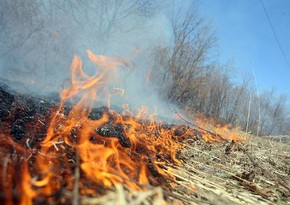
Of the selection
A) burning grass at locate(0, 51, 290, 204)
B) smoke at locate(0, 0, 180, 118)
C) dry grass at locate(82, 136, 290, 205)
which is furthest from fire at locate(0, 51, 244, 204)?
smoke at locate(0, 0, 180, 118)

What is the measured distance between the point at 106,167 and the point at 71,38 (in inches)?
554

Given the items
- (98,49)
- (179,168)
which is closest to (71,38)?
(98,49)

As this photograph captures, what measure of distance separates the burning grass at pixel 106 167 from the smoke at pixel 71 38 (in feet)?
28.5

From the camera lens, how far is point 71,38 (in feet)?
49.4

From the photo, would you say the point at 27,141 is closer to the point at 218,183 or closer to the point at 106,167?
the point at 106,167

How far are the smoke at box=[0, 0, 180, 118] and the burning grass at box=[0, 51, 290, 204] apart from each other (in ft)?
28.5

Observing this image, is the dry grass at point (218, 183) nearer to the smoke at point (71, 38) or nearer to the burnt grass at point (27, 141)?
the burnt grass at point (27, 141)

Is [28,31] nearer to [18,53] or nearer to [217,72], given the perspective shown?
[18,53]

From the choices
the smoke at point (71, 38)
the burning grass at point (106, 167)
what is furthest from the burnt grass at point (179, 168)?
the smoke at point (71, 38)

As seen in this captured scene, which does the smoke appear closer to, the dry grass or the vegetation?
the vegetation

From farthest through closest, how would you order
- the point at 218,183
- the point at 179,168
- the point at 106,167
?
1. the point at 179,168
2. the point at 218,183
3. the point at 106,167

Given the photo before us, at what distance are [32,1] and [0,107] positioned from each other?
12379 mm

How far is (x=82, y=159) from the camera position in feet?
7.51

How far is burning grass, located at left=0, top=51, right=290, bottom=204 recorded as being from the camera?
5.16 feet
